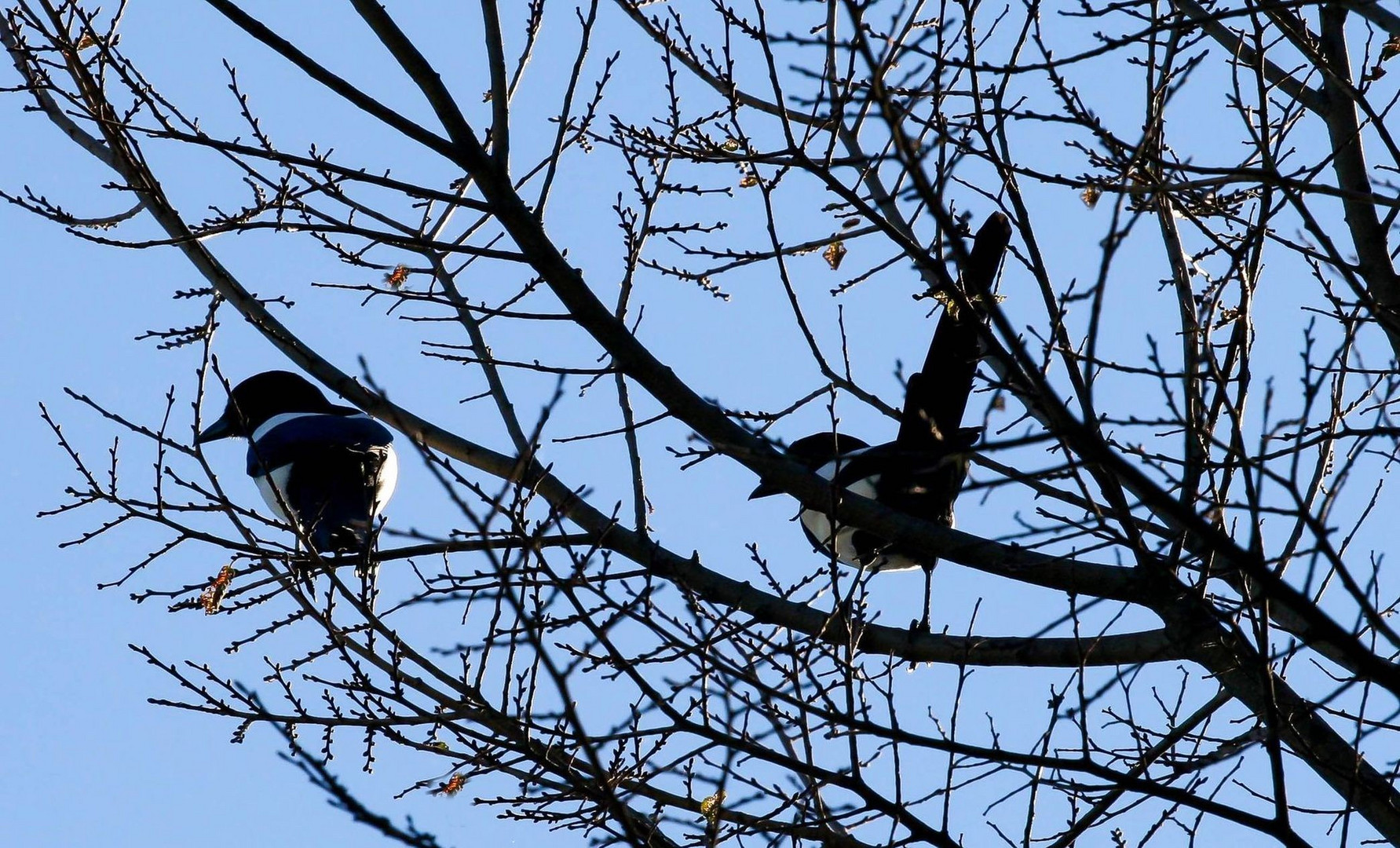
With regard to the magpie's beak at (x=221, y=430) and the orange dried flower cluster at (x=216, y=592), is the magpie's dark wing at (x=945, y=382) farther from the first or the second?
the magpie's beak at (x=221, y=430)

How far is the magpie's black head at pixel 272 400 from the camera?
6035 mm

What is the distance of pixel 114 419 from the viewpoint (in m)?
3.94

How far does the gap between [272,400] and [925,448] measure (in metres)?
3.08

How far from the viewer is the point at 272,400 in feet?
19.9

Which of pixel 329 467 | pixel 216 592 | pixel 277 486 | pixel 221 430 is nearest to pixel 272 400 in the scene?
pixel 221 430

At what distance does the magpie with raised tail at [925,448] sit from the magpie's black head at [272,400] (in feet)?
5.91

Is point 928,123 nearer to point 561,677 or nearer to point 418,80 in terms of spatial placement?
point 418,80

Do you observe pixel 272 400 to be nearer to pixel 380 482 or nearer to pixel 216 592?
pixel 380 482

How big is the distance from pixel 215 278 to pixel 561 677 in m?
2.31

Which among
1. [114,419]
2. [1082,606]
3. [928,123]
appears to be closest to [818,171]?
[928,123]

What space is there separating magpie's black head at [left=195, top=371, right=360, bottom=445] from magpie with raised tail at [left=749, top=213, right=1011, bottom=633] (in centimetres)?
180

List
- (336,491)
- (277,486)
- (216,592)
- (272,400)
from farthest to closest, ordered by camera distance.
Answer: (272,400) → (336,491) → (277,486) → (216,592)

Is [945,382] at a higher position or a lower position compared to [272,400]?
lower

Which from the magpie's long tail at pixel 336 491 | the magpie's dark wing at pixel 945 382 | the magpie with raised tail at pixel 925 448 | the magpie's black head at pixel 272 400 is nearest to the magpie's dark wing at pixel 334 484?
the magpie's long tail at pixel 336 491
